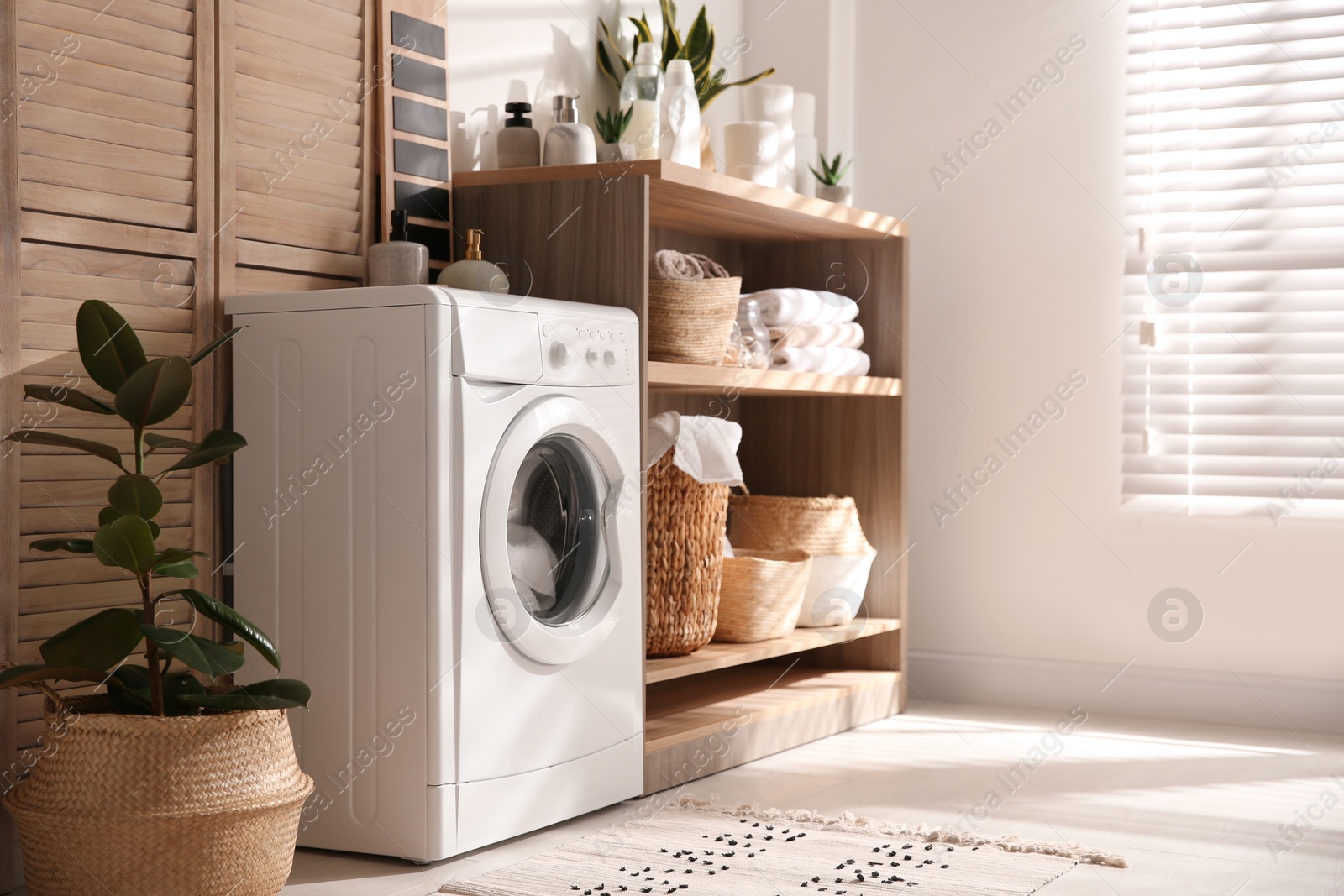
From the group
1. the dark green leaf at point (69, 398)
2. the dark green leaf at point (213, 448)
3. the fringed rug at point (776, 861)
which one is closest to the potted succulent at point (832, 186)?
the fringed rug at point (776, 861)

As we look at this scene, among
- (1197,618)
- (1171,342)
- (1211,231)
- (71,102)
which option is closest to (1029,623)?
(1197,618)

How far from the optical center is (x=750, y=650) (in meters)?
3.06

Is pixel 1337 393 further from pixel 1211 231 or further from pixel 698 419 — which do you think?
pixel 698 419

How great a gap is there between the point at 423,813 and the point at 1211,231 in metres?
2.57

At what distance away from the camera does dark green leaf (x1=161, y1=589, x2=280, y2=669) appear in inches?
72.7

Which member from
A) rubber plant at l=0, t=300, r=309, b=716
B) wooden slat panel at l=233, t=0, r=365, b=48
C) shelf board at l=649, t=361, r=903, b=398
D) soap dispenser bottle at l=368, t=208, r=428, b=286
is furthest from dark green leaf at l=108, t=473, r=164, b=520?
shelf board at l=649, t=361, r=903, b=398

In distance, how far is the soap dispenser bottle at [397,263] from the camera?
2514mm

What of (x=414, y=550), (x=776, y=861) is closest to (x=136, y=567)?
(x=414, y=550)

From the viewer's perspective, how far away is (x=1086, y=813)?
2.55 meters

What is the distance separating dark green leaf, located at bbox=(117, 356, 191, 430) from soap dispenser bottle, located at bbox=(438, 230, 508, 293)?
701 mm

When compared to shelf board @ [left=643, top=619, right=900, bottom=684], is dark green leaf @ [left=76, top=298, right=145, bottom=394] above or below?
above

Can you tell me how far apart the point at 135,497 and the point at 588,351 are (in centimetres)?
88

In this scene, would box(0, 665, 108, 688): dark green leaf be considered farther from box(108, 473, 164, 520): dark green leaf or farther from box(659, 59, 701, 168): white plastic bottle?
box(659, 59, 701, 168): white plastic bottle

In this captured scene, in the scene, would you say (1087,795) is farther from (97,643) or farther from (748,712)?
(97,643)
